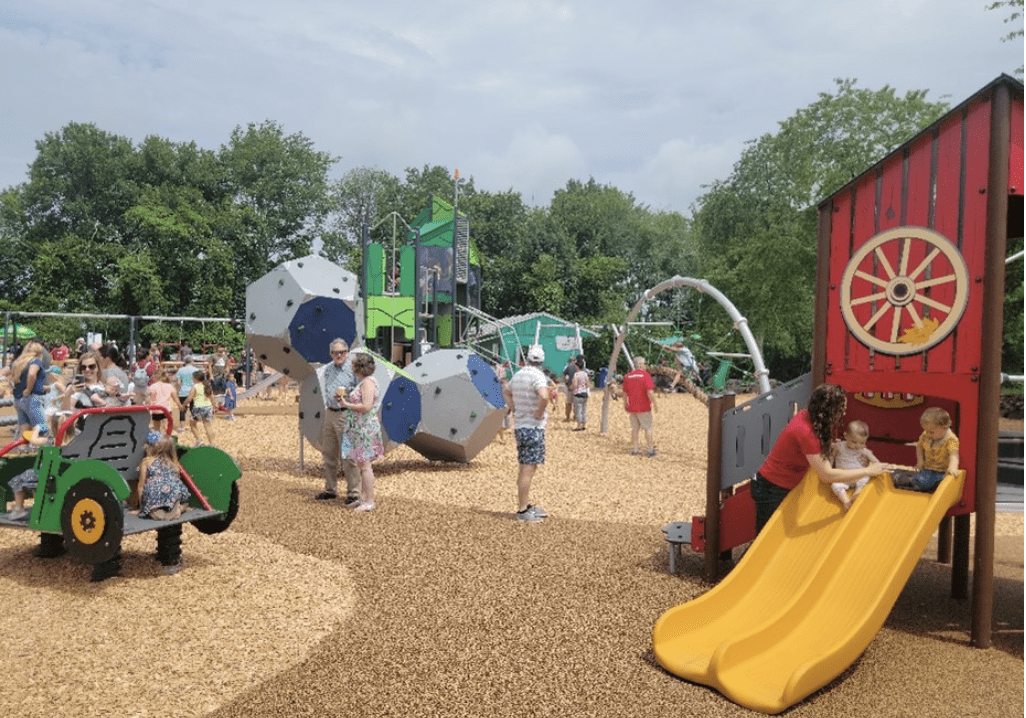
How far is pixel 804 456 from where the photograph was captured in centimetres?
581

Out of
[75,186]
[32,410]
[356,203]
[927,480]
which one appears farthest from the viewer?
[356,203]

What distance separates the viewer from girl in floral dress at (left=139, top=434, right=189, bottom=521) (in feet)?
20.8

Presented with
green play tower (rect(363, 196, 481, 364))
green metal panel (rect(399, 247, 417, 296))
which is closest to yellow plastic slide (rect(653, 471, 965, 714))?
green play tower (rect(363, 196, 481, 364))

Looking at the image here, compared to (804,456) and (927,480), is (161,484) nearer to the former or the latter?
(804,456)

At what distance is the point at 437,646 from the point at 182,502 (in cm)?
283

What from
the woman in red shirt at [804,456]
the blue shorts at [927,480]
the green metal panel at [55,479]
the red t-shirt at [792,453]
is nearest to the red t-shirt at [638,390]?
the woman in red shirt at [804,456]

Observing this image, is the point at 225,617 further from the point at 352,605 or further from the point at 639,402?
the point at 639,402

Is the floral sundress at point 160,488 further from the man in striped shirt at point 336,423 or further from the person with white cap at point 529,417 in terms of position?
the person with white cap at point 529,417

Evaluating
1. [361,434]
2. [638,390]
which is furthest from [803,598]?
[638,390]

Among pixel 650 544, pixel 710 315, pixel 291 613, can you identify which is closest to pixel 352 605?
pixel 291 613

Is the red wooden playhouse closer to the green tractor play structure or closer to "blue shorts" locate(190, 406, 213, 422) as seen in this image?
the green tractor play structure

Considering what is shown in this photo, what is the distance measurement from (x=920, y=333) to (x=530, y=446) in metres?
3.87

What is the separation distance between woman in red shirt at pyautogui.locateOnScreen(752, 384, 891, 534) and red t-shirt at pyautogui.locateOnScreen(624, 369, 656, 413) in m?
7.56

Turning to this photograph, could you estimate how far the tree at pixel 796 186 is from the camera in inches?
1169
